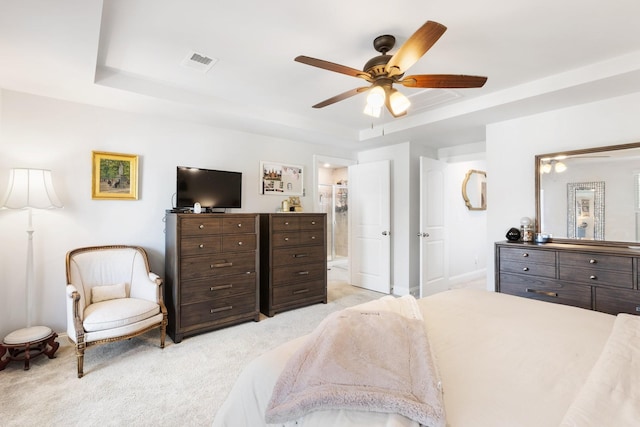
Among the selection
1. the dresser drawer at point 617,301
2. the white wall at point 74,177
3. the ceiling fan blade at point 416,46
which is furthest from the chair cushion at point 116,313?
the dresser drawer at point 617,301

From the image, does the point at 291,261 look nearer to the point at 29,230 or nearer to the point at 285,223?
the point at 285,223

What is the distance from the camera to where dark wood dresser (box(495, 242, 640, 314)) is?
2395 millimetres

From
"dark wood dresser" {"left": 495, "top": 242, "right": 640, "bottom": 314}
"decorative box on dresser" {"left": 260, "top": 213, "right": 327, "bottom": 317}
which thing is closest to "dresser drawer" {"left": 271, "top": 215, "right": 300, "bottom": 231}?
"decorative box on dresser" {"left": 260, "top": 213, "right": 327, "bottom": 317}

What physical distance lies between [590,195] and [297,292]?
329cm

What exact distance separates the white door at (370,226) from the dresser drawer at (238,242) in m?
2.13

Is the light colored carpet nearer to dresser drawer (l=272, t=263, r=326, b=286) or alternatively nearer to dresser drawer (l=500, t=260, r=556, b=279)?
dresser drawer (l=272, t=263, r=326, b=286)

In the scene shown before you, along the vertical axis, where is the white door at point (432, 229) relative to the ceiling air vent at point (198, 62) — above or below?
below

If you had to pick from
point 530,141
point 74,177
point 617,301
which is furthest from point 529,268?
point 74,177

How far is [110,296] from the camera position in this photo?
2.75 meters

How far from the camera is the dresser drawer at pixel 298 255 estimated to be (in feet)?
11.9

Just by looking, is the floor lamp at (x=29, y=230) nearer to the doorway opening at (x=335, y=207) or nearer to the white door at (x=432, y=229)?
the white door at (x=432, y=229)

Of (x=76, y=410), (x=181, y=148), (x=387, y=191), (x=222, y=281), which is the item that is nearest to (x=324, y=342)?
(x=76, y=410)

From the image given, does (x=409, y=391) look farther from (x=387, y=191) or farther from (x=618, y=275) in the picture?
(x=387, y=191)

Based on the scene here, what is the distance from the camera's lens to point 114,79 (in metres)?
2.61
